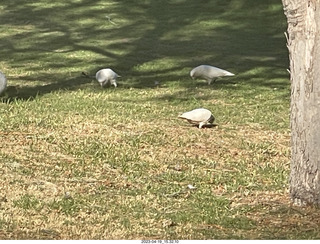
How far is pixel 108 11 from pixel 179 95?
31.3 ft

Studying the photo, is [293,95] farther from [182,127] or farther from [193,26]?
[193,26]

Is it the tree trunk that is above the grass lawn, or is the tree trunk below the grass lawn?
above

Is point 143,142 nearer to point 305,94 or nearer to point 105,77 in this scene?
point 305,94

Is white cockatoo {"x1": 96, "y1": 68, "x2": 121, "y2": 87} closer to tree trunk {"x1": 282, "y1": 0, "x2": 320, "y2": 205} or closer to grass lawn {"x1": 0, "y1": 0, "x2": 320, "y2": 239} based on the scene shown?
grass lawn {"x1": 0, "y1": 0, "x2": 320, "y2": 239}

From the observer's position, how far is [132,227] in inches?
250

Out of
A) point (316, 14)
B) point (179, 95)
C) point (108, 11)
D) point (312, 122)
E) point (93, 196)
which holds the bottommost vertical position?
point (108, 11)

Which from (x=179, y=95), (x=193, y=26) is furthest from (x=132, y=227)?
(x=193, y=26)

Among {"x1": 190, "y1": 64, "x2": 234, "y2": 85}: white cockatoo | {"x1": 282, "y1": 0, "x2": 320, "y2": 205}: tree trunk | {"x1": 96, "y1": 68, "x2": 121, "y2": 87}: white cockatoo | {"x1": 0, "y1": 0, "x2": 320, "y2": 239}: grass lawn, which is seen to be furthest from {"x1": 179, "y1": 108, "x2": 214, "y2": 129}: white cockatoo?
{"x1": 282, "y1": 0, "x2": 320, "y2": 205}: tree trunk

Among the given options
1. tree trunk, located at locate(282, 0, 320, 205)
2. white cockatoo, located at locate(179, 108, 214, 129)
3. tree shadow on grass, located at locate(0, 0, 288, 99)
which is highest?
tree trunk, located at locate(282, 0, 320, 205)

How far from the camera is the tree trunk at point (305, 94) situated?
22.2ft

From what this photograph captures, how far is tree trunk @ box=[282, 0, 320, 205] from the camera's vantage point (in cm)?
677

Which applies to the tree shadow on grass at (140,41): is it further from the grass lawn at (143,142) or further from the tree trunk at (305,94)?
the tree trunk at (305,94)

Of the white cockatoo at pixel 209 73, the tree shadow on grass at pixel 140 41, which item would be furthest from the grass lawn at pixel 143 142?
the white cockatoo at pixel 209 73

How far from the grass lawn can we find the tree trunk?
0.22m
